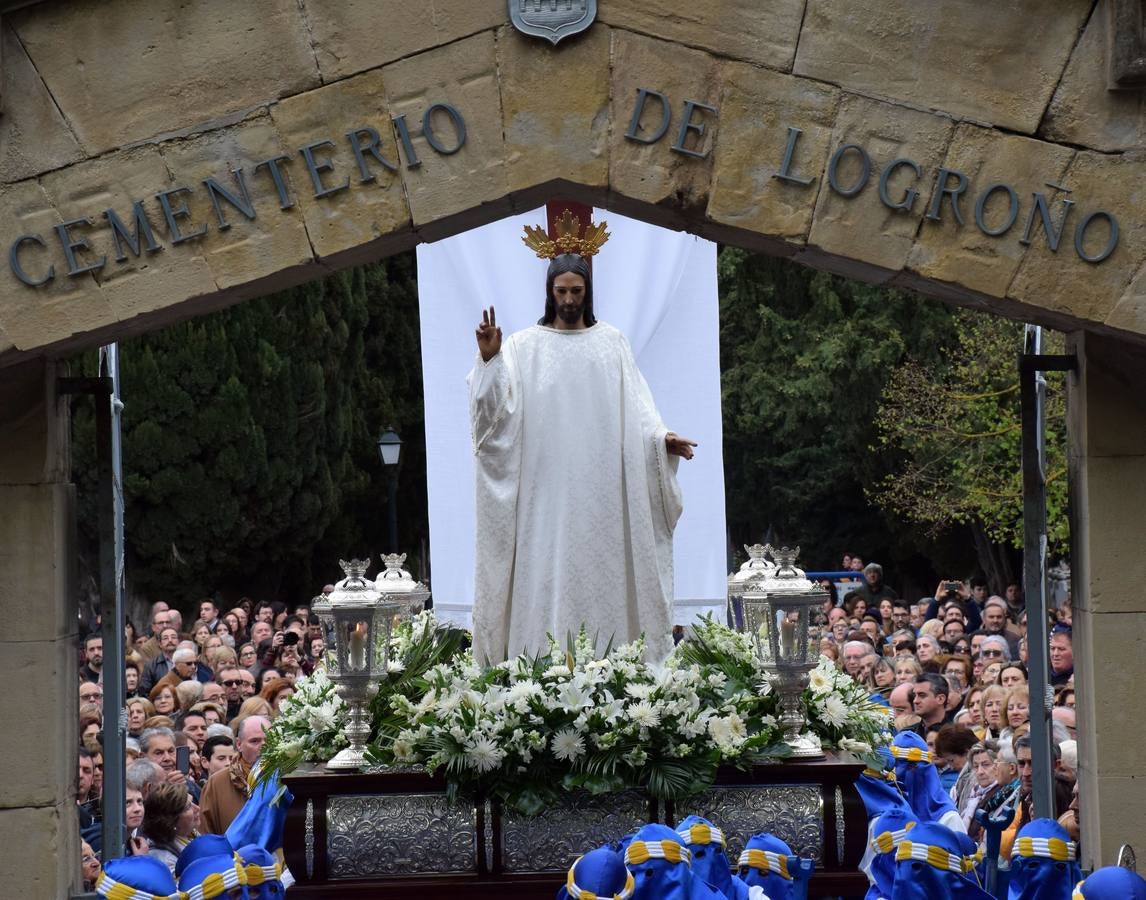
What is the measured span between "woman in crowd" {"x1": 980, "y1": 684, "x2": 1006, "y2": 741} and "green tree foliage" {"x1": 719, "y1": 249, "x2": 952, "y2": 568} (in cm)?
1937

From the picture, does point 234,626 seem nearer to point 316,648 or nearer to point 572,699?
point 316,648

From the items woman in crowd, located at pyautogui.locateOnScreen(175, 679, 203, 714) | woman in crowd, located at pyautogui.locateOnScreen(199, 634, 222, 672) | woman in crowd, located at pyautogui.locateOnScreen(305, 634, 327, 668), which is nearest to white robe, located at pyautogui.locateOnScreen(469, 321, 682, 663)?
woman in crowd, located at pyautogui.locateOnScreen(175, 679, 203, 714)

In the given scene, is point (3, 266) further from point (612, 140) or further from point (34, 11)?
point (612, 140)

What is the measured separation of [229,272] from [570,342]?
6.98 ft

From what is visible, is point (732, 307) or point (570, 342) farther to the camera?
point (732, 307)

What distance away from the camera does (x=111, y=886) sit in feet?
17.3

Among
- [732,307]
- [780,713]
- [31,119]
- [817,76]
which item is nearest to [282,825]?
[780,713]

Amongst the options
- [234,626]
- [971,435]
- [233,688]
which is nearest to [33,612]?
[233,688]

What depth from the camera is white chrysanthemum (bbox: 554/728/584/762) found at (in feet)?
24.3

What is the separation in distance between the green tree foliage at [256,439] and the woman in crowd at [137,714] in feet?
39.2

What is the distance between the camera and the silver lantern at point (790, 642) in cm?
793

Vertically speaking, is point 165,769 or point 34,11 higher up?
point 34,11

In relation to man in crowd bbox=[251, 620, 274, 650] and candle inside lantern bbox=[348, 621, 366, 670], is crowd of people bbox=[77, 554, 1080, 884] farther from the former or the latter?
man in crowd bbox=[251, 620, 274, 650]

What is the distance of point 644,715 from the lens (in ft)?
24.5
